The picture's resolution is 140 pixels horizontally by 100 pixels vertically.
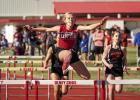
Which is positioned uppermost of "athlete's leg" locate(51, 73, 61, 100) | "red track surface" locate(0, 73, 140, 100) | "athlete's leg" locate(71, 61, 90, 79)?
"athlete's leg" locate(71, 61, 90, 79)

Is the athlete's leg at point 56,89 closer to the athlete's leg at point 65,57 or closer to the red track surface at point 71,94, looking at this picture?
the athlete's leg at point 65,57

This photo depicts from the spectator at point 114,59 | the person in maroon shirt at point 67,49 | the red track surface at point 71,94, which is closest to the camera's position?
the person in maroon shirt at point 67,49

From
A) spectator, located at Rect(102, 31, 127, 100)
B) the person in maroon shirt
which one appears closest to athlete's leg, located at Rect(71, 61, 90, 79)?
the person in maroon shirt

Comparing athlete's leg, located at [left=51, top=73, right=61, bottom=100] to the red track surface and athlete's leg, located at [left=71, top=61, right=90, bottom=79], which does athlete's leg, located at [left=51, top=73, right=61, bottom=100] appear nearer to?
athlete's leg, located at [left=71, top=61, right=90, bottom=79]

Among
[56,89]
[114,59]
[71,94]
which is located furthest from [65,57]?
[71,94]

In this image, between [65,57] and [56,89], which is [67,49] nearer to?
[65,57]

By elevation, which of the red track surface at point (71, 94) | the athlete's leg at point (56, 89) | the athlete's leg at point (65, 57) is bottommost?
the red track surface at point (71, 94)

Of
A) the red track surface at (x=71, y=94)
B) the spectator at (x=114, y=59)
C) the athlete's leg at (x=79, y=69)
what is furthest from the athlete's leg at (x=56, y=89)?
the red track surface at (x=71, y=94)

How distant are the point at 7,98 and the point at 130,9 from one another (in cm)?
5487

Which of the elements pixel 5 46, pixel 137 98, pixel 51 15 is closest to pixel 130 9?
pixel 51 15

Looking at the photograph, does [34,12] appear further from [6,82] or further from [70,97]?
[6,82]

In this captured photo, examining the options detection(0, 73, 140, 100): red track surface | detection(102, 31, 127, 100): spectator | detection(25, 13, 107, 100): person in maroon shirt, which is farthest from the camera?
detection(0, 73, 140, 100): red track surface

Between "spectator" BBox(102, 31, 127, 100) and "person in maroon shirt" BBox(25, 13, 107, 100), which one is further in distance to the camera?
"spectator" BBox(102, 31, 127, 100)

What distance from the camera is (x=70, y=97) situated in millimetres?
15805
